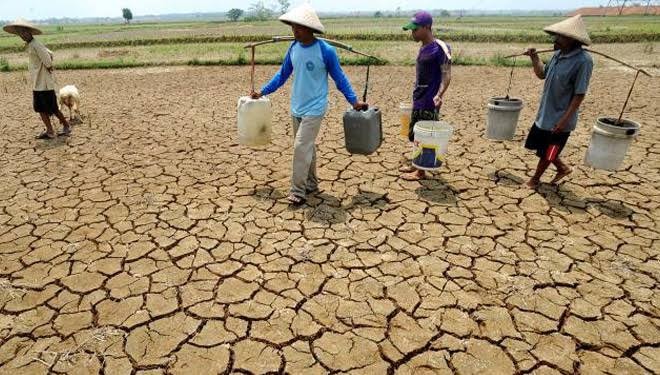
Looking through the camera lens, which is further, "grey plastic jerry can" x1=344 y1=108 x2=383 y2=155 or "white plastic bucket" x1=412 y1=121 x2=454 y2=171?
"white plastic bucket" x1=412 y1=121 x2=454 y2=171

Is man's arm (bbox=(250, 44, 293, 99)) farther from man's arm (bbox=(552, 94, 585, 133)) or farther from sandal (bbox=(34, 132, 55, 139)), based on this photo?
sandal (bbox=(34, 132, 55, 139))

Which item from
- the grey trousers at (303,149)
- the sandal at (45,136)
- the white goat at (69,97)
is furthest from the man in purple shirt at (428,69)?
the white goat at (69,97)

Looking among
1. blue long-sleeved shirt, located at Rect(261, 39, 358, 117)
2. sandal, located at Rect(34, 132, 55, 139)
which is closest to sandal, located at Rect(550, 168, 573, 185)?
blue long-sleeved shirt, located at Rect(261, 39, 358, 117)

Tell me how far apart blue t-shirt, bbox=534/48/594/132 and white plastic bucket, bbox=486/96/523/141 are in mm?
954

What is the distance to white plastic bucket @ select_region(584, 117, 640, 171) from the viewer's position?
3762 mm

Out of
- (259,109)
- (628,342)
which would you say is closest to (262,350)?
(628,342)

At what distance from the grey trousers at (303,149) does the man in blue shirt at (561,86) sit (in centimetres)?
215

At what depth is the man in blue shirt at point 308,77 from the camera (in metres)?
3.46

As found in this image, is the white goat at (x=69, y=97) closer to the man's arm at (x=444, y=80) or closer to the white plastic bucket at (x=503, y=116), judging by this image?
the man's arm at (x=444, y=80)

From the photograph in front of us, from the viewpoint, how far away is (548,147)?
3.99 metres

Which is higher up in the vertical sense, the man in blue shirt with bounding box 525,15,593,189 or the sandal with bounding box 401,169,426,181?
the man in blue shirt with bounding box 525,15,593,189

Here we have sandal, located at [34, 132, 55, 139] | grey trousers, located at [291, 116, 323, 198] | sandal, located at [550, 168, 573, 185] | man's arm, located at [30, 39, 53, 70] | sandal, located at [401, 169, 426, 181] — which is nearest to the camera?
grey trousers, located at [291, 116, 323, 198]

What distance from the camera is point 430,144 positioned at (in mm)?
4137

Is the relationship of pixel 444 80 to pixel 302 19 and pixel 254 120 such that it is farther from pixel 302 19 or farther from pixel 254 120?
pixel 254 120
